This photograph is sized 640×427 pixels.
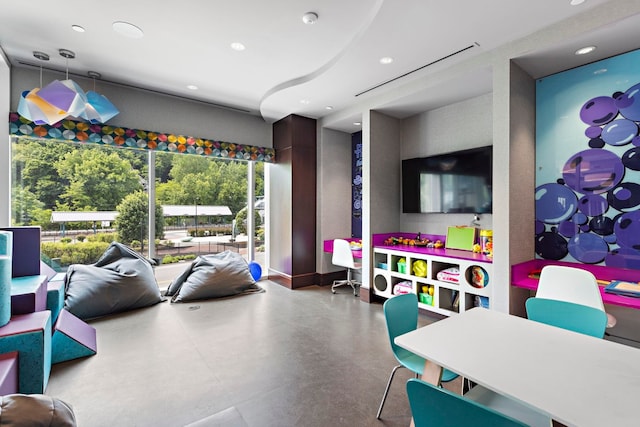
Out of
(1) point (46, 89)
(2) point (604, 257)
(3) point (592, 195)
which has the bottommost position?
(2) point (604, 257)

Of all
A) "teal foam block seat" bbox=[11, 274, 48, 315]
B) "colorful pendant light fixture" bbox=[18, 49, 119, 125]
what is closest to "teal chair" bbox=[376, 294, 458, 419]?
"teal foam block seat" bbox=[11, 274, 48, 315]

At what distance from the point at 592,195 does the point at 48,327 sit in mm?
4808

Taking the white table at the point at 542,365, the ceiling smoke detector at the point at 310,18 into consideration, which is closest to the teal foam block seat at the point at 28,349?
the white table at the point at 542,365

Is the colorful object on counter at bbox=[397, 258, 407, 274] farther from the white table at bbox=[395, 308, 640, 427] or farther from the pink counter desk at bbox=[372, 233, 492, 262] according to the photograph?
the white table at bbox=[395, 308, 640, 427]

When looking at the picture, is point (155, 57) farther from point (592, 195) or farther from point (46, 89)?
point (592, 195)

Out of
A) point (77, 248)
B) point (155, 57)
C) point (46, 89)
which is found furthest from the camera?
point (77, 248)

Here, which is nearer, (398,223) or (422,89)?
(422,89)

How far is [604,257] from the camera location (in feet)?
8.75

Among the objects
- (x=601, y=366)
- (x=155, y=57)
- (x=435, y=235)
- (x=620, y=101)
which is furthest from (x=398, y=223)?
(x=155, y=57)

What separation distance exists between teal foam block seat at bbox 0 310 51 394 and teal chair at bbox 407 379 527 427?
2504 mm

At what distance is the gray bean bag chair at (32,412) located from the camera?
34.2 inches

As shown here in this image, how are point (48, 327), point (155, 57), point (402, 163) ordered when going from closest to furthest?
1. point (48, 327)
2. point (155, 57)
3. point (402, 163)

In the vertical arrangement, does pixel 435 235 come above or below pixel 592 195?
below

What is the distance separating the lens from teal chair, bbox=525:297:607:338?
1.69 m
